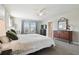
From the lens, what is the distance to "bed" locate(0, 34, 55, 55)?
1.98 metres

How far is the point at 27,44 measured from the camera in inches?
88.3

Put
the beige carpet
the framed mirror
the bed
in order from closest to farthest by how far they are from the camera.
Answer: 1. the bed
2. the beige carpet
3. the framed mirror

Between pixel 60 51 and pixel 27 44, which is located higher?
Result: pixel 27 44

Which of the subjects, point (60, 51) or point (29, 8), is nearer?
point (29, 8)

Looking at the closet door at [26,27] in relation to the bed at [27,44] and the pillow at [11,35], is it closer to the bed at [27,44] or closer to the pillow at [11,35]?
the bed at [27,44]

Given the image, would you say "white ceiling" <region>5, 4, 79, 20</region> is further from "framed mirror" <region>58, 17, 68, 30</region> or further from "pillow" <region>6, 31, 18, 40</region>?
"framed mirror" <region>58, 17, 68, 30</region>

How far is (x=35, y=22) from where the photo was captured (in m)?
2.29

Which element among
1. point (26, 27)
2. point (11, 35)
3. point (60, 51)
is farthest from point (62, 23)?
point (11, 35)

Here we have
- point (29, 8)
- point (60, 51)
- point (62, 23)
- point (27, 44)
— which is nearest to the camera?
point (29, 8)

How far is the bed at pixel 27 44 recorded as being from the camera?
1.98 m

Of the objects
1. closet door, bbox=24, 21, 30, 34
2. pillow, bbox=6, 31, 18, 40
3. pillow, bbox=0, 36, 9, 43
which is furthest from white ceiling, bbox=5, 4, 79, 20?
pillow, bbox=0, 36, 9, 43

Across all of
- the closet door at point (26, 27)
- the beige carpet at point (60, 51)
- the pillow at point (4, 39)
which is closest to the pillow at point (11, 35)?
the pillow at point (4, 39)

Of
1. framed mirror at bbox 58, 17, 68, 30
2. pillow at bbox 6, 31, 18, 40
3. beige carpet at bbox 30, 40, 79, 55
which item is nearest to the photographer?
beige carpet at bbox 30, 40, 79, 55

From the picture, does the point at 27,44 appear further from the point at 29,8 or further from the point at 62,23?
the point at 62,23
